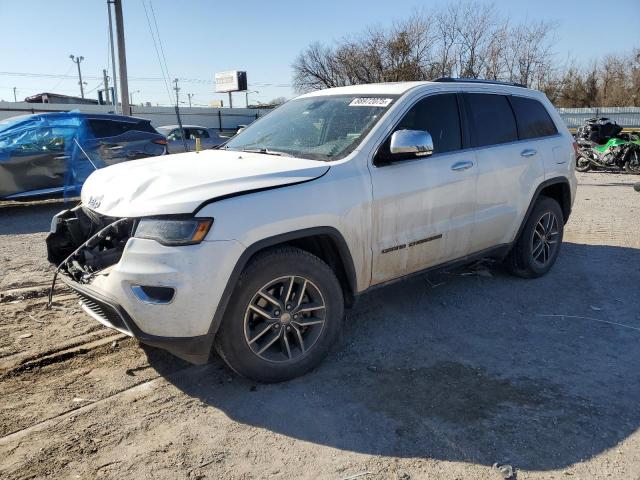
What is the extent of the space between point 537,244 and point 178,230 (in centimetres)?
397

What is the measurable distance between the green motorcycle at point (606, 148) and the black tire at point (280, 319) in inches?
586

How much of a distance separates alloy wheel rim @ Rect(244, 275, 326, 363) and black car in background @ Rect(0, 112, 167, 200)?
760 centimetres

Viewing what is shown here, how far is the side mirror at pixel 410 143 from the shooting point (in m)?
3.63

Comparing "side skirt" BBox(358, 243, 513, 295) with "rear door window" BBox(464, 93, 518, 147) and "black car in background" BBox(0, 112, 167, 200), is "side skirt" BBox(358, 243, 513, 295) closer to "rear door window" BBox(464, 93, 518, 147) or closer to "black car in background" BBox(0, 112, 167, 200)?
"rear door window" BBox(464, 93, 518, 147)

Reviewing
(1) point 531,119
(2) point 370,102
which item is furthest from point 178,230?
(1) point 531,119

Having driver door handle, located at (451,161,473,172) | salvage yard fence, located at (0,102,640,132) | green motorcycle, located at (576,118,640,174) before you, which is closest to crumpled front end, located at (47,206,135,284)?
driver door handle, located at (451,161,473,172)

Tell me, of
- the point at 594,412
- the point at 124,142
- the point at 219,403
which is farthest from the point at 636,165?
the point at 219,403

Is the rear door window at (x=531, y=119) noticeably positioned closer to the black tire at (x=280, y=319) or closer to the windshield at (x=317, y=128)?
the windshield at (x=317, y=128)

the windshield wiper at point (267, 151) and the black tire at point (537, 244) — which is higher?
the windshield wiper at point (267, 151)

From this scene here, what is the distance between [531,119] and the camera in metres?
5.34

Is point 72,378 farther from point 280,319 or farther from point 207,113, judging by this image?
point 207,113

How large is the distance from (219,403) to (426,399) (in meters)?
1.24

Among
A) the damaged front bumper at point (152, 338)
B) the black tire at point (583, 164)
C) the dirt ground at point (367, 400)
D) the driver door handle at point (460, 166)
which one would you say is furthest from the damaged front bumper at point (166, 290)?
the black tire at point (583, 164)

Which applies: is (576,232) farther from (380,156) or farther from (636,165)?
(636,165)
